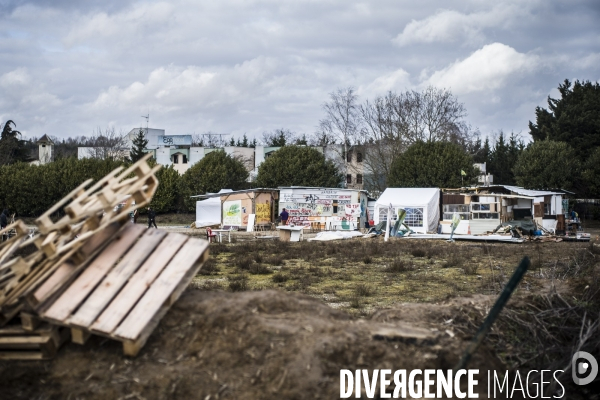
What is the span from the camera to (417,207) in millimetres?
37031

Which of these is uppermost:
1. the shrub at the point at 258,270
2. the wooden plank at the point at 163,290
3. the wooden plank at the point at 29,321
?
the wooden plank at the point at 163,290

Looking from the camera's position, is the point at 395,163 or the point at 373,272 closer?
the point at 373,272

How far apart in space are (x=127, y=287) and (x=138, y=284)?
0.36ft

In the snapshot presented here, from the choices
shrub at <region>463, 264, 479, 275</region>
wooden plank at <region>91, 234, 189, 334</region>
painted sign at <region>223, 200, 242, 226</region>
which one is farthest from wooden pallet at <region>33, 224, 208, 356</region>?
painted sign at <region>223, 200, 242, 226</region>

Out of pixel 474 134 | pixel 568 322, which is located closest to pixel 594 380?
pixel 568 322

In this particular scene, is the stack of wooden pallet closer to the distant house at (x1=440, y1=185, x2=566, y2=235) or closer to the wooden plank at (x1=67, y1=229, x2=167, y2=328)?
the wooden plank at (x1=67, y1=229, x2=167, y2=328)

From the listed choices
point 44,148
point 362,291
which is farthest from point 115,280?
point 44,148

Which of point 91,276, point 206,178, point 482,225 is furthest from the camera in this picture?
point 206,178

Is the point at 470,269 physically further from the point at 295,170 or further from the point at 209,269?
the point at 295,170

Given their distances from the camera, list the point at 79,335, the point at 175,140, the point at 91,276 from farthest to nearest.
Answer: the point at 175,140, the point at 91,276, the point at 79,335

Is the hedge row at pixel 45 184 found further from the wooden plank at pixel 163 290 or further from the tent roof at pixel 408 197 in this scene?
the wooden plank at pixel 163 290

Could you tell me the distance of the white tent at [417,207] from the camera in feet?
121

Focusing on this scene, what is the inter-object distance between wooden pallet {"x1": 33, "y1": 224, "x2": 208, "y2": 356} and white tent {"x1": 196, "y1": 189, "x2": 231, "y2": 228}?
128 feet

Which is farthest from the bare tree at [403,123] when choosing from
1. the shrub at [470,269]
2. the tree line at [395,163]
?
the shrub at [470,269]
